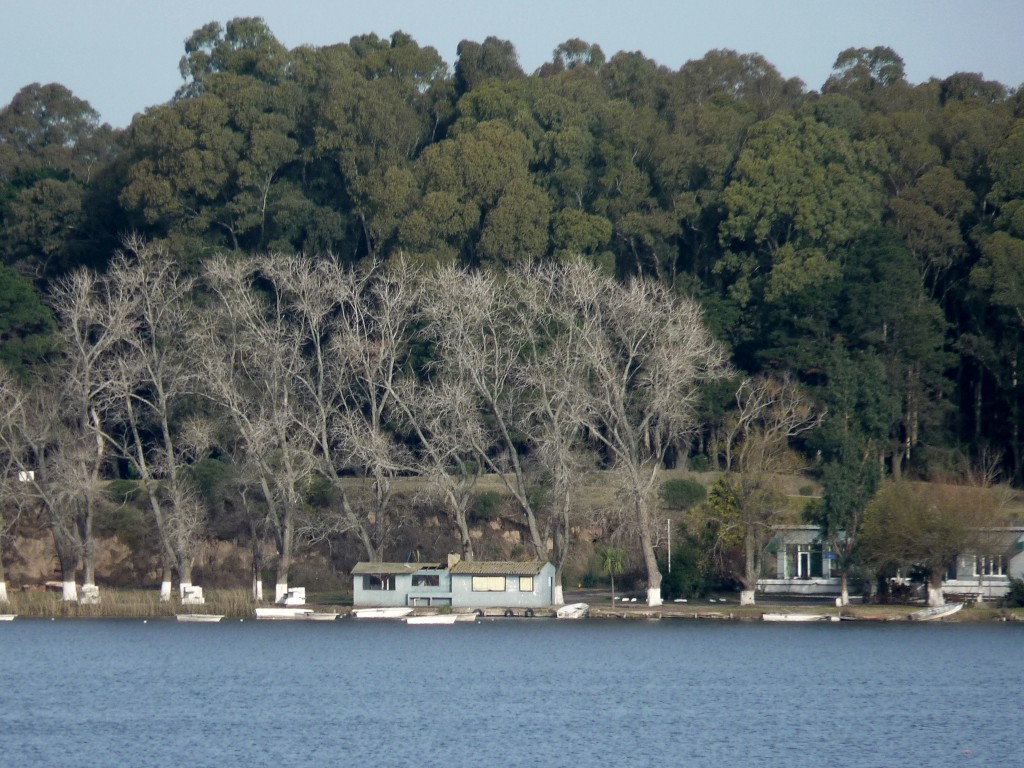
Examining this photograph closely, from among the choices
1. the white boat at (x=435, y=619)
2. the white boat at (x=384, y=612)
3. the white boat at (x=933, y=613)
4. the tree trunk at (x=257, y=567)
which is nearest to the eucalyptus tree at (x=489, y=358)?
the white boat at (x=435, y=619)

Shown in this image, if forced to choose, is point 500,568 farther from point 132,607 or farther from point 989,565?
point 989,565

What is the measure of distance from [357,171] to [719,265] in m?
18.2

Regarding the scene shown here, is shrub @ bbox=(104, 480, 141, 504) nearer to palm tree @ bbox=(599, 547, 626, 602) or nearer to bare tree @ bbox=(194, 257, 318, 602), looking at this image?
bare tree @ bbox=(194, 257, 318, 602)

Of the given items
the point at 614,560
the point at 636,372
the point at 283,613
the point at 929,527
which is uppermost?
the point at 636,372

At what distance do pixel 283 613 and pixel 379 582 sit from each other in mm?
3934

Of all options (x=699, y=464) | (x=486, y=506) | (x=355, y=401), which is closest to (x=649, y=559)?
(x=486, y=506)

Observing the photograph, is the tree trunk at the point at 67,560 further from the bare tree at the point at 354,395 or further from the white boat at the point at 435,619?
the white boat at the point at 435,619

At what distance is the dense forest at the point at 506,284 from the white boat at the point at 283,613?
389cm

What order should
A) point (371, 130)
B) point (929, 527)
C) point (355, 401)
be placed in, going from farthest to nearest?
1. point (371, 130)
2. point (355, 401)
3. point (929, 527)

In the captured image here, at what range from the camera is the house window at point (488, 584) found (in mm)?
61438

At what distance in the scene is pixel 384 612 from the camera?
6106 centimetres

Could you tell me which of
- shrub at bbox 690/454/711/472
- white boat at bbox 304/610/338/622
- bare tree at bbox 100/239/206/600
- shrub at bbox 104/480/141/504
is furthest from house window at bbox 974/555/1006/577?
shrub at bbox 104/480/141/504

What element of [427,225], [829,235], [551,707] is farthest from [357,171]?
[551,707]

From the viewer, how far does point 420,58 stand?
8819 centimetres
